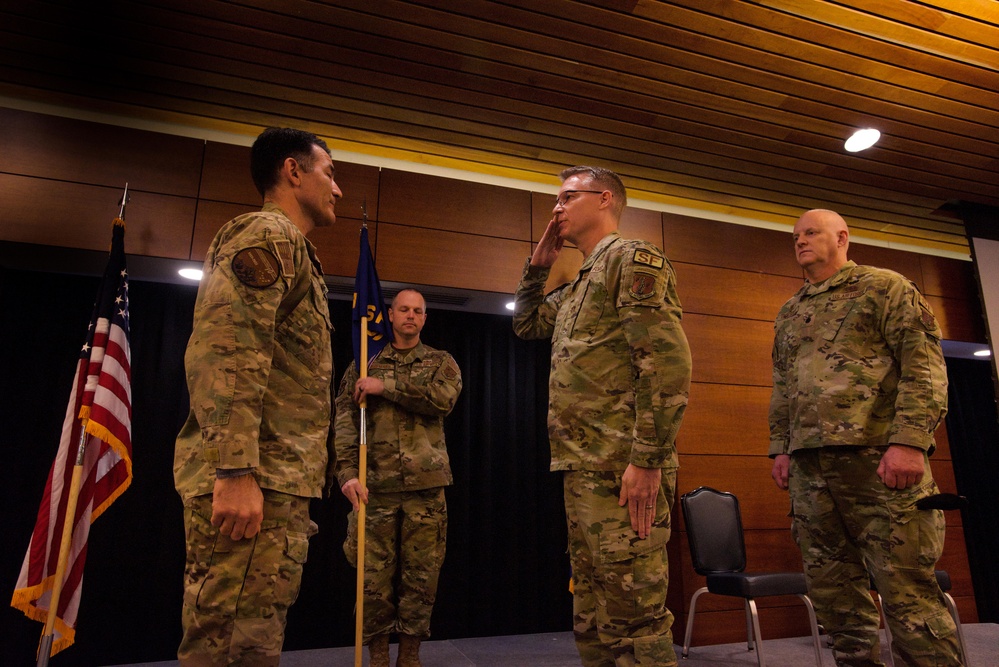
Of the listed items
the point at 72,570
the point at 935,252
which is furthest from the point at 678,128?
the point at 72,570

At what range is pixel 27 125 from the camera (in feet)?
10.1

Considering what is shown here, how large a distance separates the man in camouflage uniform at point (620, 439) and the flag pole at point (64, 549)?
191cm

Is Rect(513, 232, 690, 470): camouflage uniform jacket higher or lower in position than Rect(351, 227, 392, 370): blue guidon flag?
lower

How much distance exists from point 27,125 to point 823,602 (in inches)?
161

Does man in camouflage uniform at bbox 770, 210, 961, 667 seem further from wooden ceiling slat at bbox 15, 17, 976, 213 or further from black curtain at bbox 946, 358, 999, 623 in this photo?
black curtain at bbox 946, 358, 999, 623

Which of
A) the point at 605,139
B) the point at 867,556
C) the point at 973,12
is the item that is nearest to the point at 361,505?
the point at 867,556

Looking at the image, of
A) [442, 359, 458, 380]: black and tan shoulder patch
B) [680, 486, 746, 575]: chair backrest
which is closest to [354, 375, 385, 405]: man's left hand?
[442, 359, 458, 380]: black and tan shoulder patch

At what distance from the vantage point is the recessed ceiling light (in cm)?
349

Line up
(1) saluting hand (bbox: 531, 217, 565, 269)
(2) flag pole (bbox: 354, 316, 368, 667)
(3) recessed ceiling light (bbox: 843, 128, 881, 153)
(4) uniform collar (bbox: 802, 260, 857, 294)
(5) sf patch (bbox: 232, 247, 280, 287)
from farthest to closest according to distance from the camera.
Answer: (3) recessed ceiling light (bbox: 843, 128, 881, 153), (2) flag pole (bbox: 354, 316, 368, 667), (4) uniform collar (bbox: 802, 260, 857, 294), (1) saluting hand (bbox: 531, 217, 565, 269), (5) sf patch (bbox: 232, 247, 280, 287)

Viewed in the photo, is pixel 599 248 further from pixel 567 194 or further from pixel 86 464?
pixel 86 464

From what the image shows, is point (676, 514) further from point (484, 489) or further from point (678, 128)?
point (678, 128)

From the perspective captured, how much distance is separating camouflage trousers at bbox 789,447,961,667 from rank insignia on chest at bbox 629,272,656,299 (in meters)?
1.00

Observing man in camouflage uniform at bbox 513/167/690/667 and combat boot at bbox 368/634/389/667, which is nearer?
man in camouflage uniform at bbox 513/167/690/667

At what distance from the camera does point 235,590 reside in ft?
3.95
